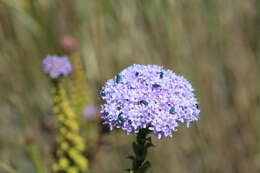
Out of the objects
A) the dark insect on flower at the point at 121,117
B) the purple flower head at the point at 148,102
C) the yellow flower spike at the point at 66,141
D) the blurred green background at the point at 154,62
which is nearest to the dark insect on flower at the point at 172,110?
the purple flower head at the point at 148,102

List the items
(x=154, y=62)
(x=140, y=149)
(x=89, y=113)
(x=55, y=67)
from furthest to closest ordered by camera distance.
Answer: (x=89, y=113) < (x=154, y=62) < (x=55, y=67) < (x=140, y=149)

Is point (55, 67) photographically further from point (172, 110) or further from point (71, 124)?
point (172, 110)

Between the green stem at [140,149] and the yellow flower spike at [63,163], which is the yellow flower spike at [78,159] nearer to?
the yellow flower spike at [63,163]

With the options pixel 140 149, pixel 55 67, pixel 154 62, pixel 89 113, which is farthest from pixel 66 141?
pixel 140 149

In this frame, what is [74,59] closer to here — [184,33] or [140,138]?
[184,33]

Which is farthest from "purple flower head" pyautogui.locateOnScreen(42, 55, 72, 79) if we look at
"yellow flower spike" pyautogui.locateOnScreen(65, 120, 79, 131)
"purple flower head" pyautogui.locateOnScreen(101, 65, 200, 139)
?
"purple flower head" pyautogui.locateOnScreen(101, 65, 200, 139)

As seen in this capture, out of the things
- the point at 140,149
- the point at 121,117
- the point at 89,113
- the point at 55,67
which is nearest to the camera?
the point at 121,117

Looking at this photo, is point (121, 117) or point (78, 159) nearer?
point (121, 117)

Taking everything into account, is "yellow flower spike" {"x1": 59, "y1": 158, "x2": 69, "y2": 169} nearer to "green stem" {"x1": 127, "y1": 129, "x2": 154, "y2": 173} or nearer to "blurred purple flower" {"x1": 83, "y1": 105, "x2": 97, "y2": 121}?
"blurred purple flower" {"x1": 83, "y1": 105, "x2": 97, "y2": 121}
